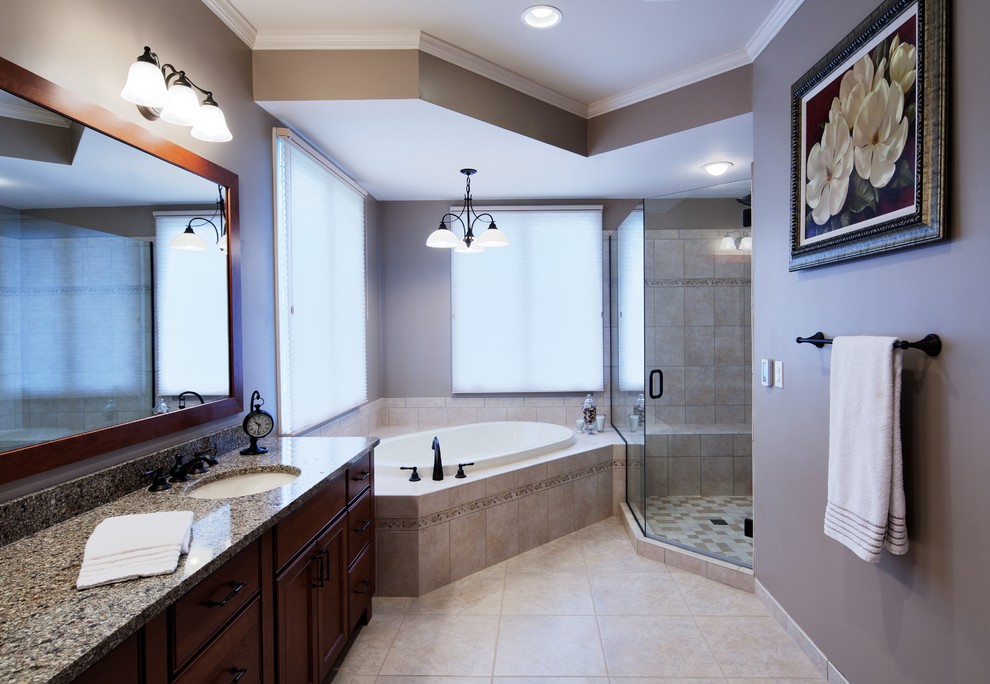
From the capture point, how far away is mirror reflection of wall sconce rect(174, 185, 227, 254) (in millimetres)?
1940

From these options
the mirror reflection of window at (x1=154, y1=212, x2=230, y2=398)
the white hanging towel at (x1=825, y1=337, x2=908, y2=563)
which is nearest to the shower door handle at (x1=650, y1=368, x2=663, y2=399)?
the white hanging towel at (x1=825, y1=337, x2=908, y2=563)

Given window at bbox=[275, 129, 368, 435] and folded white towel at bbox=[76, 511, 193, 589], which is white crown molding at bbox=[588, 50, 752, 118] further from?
folded white towel at bbox=[76, 511, 193, 589]

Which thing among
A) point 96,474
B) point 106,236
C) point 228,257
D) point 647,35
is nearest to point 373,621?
point 96,474

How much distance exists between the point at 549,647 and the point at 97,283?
7.00ft

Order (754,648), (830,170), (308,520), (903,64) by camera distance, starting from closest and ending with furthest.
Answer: (903,64) < (308,520) < (830,170) < (754,648)

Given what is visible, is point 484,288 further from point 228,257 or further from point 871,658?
point 871,658

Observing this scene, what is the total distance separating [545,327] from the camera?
4484 mm

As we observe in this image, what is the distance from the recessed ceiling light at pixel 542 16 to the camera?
2229 mm

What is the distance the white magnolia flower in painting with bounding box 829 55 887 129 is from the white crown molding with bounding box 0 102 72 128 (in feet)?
7.79

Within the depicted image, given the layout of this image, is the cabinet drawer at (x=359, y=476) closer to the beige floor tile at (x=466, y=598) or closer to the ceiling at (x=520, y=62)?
the beige floor tile at (x=466, y=598)

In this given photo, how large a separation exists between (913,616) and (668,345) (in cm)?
214

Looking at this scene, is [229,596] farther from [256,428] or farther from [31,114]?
[31,114]

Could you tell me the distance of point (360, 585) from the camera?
228 cm

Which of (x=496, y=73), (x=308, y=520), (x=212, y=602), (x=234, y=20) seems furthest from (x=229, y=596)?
(x=496, y=73)
